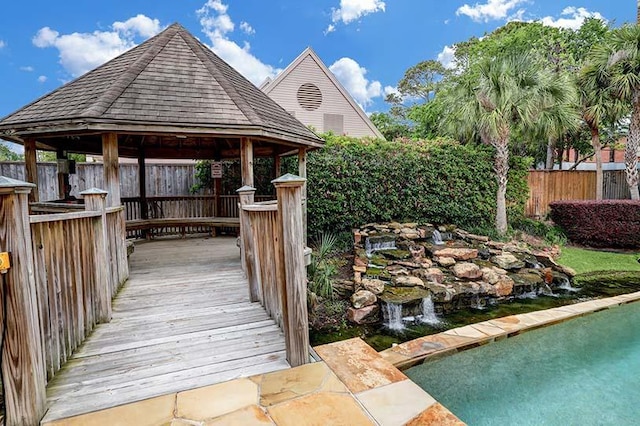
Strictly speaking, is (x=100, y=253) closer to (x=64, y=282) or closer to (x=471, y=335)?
(x=64, y=282)

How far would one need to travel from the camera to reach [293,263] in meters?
2.89

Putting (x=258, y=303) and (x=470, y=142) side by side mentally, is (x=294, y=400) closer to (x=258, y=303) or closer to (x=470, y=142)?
(x=258, y=303)

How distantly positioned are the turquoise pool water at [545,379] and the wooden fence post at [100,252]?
331 centimetres

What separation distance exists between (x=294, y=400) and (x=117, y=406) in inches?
48.2

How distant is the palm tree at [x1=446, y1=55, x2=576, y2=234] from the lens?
9516 mm

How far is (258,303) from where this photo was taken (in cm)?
423

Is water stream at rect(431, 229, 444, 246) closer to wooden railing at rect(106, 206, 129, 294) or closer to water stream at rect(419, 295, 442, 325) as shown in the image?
water stream at rect(419, 295, 442, 325)

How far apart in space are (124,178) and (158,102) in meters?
5.42

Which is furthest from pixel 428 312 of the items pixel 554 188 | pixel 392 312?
pixel 554 188

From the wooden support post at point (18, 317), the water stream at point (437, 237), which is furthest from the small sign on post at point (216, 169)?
the wooden support post at point (18, 317)

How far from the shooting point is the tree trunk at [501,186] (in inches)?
412

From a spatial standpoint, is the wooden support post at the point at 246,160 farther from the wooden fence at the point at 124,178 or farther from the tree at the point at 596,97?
the tree at the point at 596,97

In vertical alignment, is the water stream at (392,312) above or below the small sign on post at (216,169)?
below

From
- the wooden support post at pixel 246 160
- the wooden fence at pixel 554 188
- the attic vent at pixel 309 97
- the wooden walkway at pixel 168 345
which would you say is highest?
the attic vent at pixel 309 97
